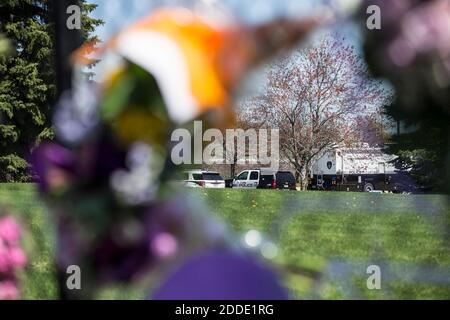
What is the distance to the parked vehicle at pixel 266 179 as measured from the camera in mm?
783

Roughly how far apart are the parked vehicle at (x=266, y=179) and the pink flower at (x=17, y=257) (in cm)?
33

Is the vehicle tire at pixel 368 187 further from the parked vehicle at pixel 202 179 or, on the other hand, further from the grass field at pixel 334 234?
the parked vehicle at pixel 202 179

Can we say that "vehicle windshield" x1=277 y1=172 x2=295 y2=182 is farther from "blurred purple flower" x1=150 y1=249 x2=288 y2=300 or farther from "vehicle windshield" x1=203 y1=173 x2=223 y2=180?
"blurred purple flower" x1=150 y1=249 x2=288 y2=300

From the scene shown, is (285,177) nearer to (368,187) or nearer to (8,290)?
(368,187)

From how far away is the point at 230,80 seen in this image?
1.84ft

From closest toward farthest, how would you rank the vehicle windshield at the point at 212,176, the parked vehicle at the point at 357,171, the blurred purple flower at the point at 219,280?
the blurred purple flower at the point at 219,280 → the vehicle windshield at the point at 212,176 → the parked vehicle at the point at 357,171

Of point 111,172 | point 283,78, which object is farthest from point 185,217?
point 283,78

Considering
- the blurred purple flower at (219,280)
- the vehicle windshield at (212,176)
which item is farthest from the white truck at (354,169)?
the blurred purple flower at (219,280)

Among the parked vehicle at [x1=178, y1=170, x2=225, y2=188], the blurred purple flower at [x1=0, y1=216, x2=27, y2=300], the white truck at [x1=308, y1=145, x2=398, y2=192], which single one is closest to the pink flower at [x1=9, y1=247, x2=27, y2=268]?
the blurred purple flower at [x1=0, y1=216, x2=27, y2=300]

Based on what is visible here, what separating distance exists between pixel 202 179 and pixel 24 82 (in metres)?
0.42

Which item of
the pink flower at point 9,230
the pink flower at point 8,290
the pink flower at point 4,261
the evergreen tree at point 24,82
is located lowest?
the pink flower at point 8,290

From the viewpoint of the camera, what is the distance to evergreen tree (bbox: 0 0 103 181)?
888mm

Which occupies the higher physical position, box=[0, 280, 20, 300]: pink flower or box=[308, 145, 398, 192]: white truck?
box=[308, 145, 398, 192]: white truck

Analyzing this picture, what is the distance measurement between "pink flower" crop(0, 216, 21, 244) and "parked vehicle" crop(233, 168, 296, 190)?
0.33 meters
